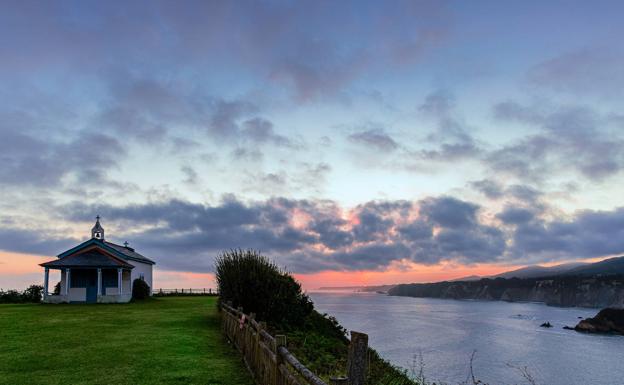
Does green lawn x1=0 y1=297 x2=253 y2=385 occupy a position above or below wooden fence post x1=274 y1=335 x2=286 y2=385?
below

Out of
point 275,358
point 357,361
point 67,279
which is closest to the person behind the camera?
point 357,361

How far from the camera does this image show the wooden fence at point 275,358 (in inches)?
219

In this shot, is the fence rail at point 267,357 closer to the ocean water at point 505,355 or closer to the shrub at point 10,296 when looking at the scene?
the ocean water at point 505,355

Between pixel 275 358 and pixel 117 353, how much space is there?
28.1 ft

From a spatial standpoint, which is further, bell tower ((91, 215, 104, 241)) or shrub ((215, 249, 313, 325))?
bell tower ((91, 215, 104, 241))

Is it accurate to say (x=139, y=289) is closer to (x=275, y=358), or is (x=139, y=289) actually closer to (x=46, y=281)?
(x=46, y=281)

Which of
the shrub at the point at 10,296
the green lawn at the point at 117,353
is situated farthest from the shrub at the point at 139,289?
the green lawn at the point at 117,353

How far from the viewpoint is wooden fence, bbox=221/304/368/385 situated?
557 centimetres

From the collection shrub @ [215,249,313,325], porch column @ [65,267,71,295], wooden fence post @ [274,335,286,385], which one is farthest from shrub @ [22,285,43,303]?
wooden fence post @ [274,335,286,385]

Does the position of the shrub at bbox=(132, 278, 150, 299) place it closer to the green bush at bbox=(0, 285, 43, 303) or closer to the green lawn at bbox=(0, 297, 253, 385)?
the green bush at bbox=(0, 285, 43, 303)

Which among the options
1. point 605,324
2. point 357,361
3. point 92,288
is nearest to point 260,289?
point 357,361

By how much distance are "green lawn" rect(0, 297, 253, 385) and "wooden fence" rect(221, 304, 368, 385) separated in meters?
0.54

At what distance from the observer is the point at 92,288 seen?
1651 inches

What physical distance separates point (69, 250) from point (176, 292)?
24.2 metres
